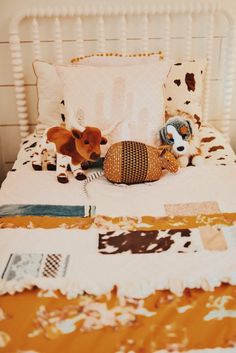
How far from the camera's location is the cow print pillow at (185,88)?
1852mm

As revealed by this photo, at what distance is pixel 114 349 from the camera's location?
825 mm

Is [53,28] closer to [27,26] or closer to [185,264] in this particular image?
[27,26]

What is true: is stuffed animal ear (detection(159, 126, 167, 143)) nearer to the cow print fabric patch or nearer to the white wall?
the cow print fabric patch

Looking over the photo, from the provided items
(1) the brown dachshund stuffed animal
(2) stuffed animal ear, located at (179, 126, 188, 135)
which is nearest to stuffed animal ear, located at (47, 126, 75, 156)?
(1) the brown dachshund stuffed animal

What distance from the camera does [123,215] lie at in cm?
128

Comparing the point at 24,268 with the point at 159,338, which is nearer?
the point at 159,338

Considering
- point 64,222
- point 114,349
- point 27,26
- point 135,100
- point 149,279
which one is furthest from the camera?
point 27,26

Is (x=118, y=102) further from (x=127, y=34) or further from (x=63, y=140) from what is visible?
(x=127, y=34)

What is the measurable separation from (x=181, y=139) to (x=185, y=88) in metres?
0.36

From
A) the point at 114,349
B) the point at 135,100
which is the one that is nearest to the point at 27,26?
the point at 135,100

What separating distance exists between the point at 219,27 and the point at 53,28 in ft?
2.83

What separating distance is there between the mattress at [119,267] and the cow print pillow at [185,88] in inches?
19.6

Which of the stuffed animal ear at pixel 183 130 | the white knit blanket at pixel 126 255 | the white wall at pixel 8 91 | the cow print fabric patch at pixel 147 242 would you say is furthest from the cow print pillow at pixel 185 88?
the cow print fabric patch at pixel 147 242

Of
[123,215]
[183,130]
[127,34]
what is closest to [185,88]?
[183,130]
